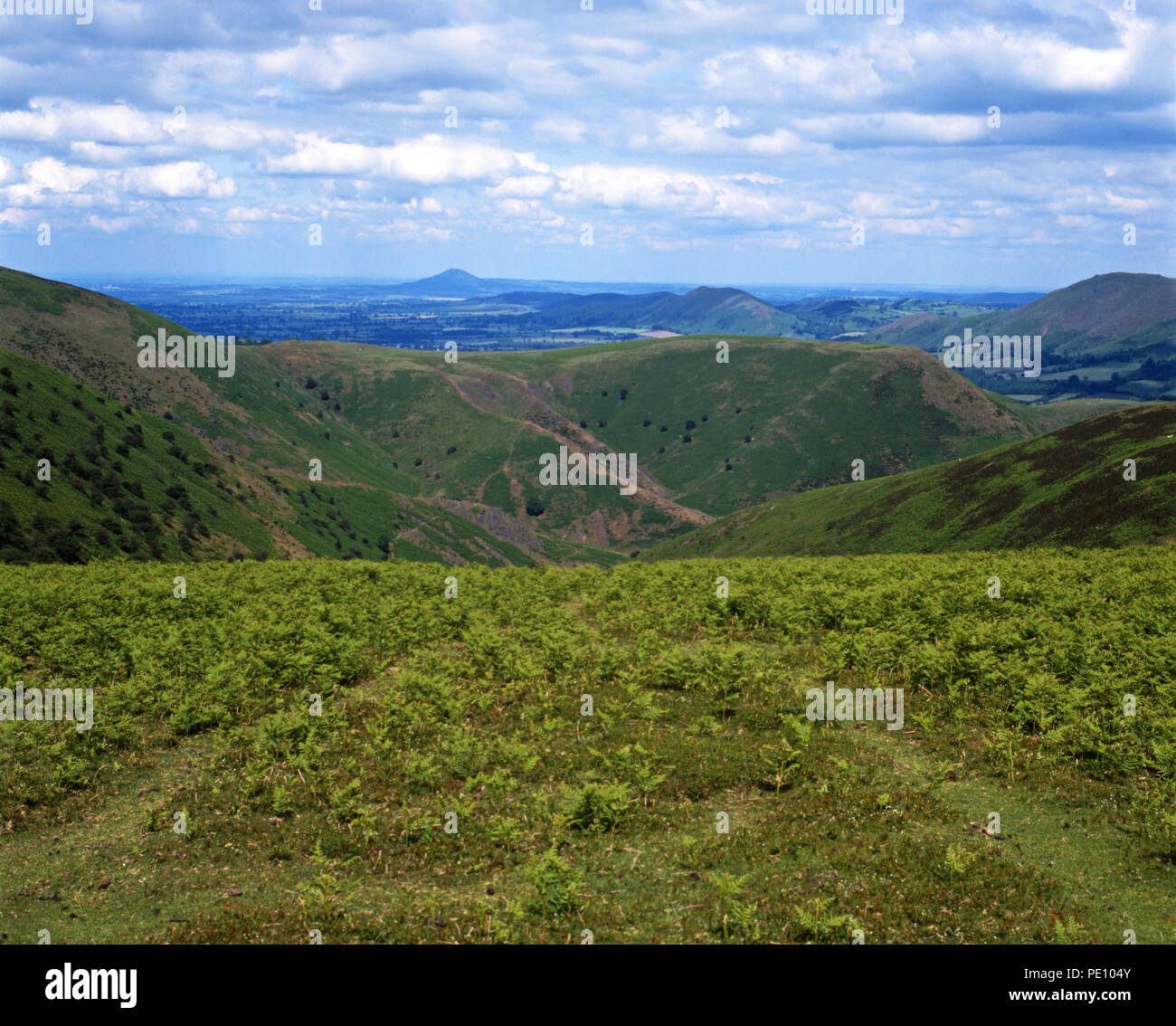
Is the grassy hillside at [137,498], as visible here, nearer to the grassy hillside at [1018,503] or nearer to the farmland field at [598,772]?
the farmland field at [598,772]

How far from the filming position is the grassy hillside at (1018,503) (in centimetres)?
6875

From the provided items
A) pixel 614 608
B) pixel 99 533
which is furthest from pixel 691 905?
pixel 99 533

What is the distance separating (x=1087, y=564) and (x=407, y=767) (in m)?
32.9

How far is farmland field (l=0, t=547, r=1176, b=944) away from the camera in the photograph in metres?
14.5

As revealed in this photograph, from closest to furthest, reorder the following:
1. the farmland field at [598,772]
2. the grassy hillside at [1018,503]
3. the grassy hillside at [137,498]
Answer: the farmland field at [598,772] → the grassy hillside at [1018,503] → the grassy hillside at [137,498]

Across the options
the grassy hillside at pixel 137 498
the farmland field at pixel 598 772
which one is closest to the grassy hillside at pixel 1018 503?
the farmland field at pixel 598 772

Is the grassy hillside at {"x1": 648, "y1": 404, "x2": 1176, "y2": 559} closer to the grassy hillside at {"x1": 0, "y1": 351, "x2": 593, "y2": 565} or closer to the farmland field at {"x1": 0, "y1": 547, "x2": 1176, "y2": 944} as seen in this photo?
the farmland field at {"x1": 0, "y1": 547, "x2": 1176, "y2": 944}

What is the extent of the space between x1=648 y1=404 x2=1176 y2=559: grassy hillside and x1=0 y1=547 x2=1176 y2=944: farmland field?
131 ft

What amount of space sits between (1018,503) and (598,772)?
81483 mm

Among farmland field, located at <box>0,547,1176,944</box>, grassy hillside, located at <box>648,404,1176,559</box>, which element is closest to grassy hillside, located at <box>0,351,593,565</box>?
farmland field, located at <box>0,547,1176,944</box>

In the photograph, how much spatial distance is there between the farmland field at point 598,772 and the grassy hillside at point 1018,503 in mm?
40046

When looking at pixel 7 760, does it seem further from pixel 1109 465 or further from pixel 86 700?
pixel 1109 465

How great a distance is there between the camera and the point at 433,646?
30141 mm
